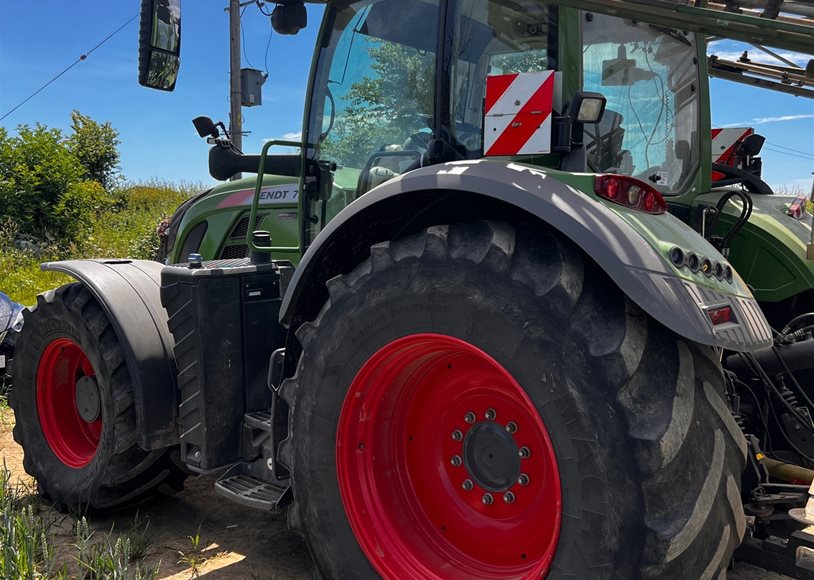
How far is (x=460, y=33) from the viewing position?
9.06 ft

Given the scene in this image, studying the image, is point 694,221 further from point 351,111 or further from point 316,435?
point 316,435

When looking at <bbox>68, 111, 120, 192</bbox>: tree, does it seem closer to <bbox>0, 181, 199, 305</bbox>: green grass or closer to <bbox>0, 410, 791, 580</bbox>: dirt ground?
<bbox>0, 181, 199, 305</bbox>: green grass

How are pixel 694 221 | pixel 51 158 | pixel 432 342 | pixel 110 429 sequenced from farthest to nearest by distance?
pixel 51 158
pixel 110 429
pixel 694 221
pixel 432 342

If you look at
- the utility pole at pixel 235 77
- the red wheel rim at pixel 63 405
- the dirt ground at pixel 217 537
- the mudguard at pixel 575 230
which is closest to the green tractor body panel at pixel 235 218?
the red wheel rim at pixel 63 405

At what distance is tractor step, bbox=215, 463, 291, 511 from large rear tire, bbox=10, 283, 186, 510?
66cm

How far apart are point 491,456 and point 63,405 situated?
2.72 metres

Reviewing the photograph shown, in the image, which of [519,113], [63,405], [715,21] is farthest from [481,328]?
[63,405]

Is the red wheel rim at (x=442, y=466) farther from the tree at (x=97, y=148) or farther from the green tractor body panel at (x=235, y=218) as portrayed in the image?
the tree at (x=97, y=148)

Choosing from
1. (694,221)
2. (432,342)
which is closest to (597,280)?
(432,342)

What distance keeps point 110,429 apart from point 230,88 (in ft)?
32.0

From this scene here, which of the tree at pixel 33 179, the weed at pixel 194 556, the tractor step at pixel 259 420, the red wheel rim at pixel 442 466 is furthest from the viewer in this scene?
the tree at pixel 33 179

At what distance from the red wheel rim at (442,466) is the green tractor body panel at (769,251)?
1.56 metres

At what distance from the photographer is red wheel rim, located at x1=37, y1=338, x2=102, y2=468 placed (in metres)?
3.90

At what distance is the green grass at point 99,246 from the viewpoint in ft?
42.5
